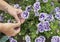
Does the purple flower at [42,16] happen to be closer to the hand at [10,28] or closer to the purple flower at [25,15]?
the purple flower at [25,15]

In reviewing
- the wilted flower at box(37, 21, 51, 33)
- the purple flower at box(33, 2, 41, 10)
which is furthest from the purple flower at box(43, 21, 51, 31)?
the purple flower at box(33, 2, 41, 10)

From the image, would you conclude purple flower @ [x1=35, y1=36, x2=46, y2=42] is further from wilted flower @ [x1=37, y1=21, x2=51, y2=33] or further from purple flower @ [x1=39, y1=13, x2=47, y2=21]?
purple flower @ [x1=39, y1=13, x2=47, y2=21]

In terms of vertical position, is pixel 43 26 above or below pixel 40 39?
above

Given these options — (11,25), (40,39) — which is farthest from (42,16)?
(11,25)

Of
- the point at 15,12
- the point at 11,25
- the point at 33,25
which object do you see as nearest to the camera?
the point at 11,25

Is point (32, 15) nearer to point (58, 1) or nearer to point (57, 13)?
point (57, 13)

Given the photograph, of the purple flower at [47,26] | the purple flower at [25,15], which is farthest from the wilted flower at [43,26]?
the purple flower at [25,15]

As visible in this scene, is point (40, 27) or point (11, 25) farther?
point (40, 27)

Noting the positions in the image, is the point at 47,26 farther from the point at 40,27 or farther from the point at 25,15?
the point at 25,15

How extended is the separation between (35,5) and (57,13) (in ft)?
0.75

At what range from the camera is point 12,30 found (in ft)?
6.51

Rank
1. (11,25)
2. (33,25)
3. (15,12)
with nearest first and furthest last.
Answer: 1. (11,25)
2. (15,12)
3. (33,25)

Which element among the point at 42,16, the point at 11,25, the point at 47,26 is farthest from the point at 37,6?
the point at 11,25

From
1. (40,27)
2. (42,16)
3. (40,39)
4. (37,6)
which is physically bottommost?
(40,39)
